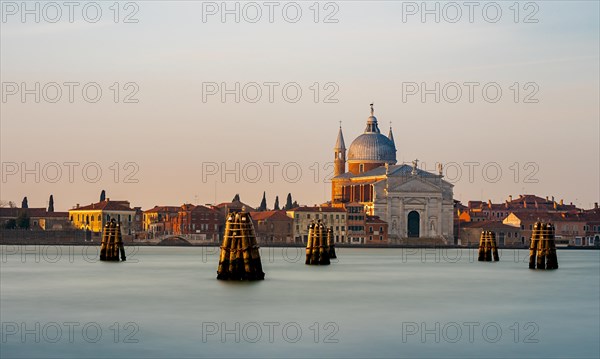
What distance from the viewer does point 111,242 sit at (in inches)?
3132

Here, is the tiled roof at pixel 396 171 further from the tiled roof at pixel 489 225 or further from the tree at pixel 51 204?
the tree at pixel 51 204

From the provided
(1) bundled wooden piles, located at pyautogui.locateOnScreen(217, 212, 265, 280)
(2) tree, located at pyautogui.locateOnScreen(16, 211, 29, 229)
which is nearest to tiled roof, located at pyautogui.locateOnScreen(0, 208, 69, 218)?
(2) tree, located at pyautogui.locateOnScreen(16, 211, 29, 229)

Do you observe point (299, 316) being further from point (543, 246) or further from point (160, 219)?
point (160, 219)

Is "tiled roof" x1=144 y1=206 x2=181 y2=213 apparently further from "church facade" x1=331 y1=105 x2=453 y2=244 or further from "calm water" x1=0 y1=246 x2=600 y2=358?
"calm water" x1=0 y1=246 x2=600 y2=358

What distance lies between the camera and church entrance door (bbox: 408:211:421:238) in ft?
484

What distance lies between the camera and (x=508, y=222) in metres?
155

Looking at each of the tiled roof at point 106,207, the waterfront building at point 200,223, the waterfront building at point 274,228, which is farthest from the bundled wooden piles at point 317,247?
the tiled roof at point 106,207

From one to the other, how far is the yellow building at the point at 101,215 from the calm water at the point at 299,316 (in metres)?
83.2

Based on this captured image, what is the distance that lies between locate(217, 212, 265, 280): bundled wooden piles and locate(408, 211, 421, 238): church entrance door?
99.7 metres

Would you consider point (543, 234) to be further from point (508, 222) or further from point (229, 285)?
point (508, 222)

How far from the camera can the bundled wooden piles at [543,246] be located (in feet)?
209

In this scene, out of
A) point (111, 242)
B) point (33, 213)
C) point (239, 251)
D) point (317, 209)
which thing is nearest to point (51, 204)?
point (33, 213)

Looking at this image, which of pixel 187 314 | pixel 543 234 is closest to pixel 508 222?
pixel 543 234

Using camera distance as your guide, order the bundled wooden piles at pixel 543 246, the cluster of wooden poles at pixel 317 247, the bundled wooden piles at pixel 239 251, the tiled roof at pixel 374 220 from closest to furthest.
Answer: the bundled wooden piles at pixel 239 251 < the bundled wooden piles at pixel 543 246 < the cluster of wooden poles at pixel 317 247 < the tiled roof at pixel 374 220
